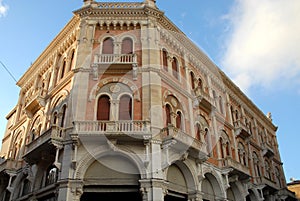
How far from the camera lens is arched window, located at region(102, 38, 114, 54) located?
16794 mm

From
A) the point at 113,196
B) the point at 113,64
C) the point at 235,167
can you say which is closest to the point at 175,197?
the point at 113,196

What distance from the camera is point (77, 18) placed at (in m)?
18.2

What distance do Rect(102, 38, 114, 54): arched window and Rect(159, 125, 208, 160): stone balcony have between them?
20.5 ft

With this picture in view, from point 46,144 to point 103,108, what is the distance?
3.43m

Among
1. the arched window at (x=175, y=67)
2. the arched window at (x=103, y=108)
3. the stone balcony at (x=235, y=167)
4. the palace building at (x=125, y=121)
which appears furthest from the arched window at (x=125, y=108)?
the stone balcony at (x=235, y=167)

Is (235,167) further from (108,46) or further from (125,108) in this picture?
(108,46)

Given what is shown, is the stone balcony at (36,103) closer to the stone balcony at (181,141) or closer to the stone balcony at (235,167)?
the stone balcony at (181,141)

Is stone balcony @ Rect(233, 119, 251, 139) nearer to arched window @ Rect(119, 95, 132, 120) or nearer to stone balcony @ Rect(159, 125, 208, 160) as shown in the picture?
stone balcony @ Rect(159, 125, 208, 160)

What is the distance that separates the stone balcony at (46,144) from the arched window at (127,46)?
20.2ft

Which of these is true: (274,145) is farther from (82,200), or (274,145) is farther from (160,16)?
(82,200)

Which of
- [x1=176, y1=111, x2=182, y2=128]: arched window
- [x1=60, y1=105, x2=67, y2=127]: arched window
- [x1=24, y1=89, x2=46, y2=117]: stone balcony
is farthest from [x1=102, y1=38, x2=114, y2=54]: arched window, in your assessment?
[x1=176, y1=111, x2=182, y2=128]: arched window

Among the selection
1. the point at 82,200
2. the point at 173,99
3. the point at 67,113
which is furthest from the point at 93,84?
the point at 82,200

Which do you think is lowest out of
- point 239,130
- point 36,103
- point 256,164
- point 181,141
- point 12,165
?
point 181,141

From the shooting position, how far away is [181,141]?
14.2 metres
